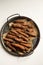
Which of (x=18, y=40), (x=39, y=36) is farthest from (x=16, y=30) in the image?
(x=39, y=36)

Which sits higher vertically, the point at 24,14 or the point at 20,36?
the point at 24,14

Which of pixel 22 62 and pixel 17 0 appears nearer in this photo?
pixel 22 62

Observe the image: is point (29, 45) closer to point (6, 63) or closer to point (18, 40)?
point (18, 40)

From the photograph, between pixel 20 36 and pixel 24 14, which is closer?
pixel 20 36

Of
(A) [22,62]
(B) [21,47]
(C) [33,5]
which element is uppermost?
(C) [33,5]
